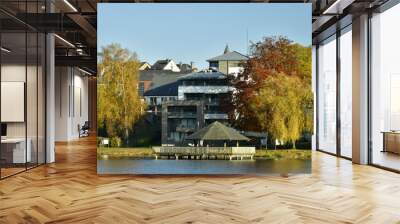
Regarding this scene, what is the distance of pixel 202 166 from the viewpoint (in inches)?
278

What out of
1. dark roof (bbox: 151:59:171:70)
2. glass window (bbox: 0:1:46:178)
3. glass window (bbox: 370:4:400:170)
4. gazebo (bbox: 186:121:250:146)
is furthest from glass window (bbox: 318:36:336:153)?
glass window (bbox: 0:1:46:178)

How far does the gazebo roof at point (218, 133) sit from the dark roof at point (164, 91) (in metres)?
0.80

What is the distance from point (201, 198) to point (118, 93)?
2661 millimetres

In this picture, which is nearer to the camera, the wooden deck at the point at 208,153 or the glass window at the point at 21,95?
the glass window at the point at 21,95

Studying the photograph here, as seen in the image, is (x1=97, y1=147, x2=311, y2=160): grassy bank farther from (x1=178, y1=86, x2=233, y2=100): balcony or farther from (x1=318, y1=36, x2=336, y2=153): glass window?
(x1=318, y1=36, x2=336, y2=153): glass window

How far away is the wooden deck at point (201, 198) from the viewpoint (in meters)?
4.39

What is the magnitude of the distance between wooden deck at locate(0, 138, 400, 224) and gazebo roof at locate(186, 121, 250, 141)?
0.67m

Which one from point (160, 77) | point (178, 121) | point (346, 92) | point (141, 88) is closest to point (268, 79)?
point (178, 121)

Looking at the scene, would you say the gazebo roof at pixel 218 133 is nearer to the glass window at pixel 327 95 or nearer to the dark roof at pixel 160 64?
the dark roof at pixel 160 64

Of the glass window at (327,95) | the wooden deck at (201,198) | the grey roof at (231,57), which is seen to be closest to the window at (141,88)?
the grey roof at (231,57)

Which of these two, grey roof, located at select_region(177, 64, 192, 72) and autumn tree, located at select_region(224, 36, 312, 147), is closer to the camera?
autumn tree, located at select_region(224, 36, 312, 147)

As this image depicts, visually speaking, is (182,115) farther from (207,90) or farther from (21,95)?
(21,95)

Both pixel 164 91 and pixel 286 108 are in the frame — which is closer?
pixel 286 108

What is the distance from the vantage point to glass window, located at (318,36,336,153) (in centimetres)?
1094
